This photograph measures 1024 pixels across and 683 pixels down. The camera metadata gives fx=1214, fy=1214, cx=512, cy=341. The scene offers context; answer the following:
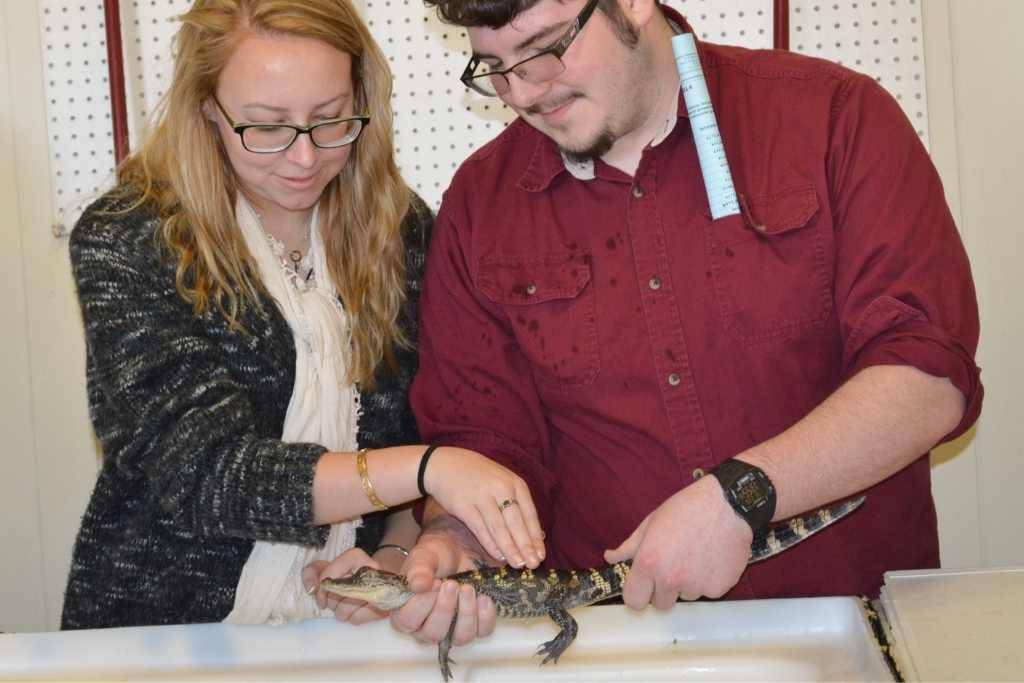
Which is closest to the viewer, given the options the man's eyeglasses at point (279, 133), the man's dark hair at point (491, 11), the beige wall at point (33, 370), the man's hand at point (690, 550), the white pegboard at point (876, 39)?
the man's hand at point (690, 550)

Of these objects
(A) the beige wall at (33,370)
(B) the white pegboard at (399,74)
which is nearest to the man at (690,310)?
(B) the white pegboard at (399,74)

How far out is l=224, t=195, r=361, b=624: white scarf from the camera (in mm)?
2078

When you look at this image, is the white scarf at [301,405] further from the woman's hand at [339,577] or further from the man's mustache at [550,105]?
the man's mustache at [550,105]

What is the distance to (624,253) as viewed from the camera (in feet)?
6.66

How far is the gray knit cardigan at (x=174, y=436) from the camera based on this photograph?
1.90m

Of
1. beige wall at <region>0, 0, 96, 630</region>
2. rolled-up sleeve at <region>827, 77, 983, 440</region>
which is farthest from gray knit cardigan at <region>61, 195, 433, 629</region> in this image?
beige wall at <region>0, 0, 96, 630</region>

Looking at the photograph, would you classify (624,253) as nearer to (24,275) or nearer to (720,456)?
(720,456)

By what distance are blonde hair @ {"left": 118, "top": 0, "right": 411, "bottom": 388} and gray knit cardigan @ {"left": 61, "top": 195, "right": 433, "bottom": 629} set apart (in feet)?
0.14

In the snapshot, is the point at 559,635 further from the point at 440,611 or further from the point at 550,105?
the point at 550,105

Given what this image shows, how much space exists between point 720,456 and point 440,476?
466mm

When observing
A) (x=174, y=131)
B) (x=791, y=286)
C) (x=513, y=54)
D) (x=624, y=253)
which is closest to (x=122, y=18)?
(x=174, y=131)

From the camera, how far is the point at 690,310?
6.49 ft

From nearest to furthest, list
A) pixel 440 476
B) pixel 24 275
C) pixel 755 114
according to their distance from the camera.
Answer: pixel 440 476, pixel 755 114, pixel 24 275

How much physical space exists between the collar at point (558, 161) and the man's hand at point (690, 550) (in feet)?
2.11
